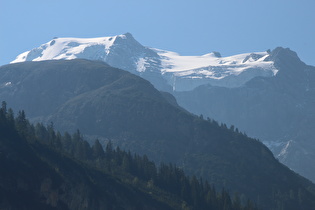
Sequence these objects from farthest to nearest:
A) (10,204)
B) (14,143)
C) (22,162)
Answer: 1. (14,143)
2. (22,162)
3. (10,204)

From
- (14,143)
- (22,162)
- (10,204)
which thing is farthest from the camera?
(14,143)

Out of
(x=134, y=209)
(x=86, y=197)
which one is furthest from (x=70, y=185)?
(x=134, y=209)

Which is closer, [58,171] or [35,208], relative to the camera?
[35,208]

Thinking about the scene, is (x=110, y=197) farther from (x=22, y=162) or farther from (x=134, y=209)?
(x=22, y=162)

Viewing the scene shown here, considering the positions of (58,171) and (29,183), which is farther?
(58,171)

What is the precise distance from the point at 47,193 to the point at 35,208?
480 inches

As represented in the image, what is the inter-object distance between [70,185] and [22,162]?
574 inches

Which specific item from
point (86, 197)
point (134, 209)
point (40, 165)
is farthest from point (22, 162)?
point (134, 209)

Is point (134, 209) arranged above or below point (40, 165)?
below

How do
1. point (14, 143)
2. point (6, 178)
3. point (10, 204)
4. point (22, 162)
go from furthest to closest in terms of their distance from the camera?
1. point (14, 143)
2. point (22, 162)
3. point (6, 178)
4. point (10, 204)

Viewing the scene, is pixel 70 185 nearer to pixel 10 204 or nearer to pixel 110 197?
pixel 110 197

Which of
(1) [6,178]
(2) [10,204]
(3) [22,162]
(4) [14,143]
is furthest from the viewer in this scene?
(4) [14,143]

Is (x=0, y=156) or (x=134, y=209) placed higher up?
(x=0, y=156)

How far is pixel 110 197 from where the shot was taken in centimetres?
19912
